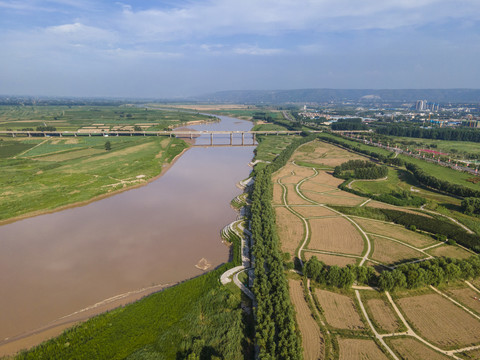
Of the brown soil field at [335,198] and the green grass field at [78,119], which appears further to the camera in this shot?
the green grass field at [78,119]

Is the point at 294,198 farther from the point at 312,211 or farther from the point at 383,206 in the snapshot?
the point at 383,206

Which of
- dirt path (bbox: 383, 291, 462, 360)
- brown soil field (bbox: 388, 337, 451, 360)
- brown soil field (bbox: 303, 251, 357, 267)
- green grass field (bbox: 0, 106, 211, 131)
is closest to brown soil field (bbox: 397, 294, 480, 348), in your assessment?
dirt path (bbox: 383, 291, 462, 360)

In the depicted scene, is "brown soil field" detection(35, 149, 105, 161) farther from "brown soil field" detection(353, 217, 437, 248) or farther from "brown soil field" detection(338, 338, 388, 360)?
"brown soil field" detection(338, 338, 388, 360)

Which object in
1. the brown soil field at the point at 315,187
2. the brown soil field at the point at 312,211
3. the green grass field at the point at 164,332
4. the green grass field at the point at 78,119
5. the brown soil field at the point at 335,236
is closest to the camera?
the green grass field at the point at 164,332

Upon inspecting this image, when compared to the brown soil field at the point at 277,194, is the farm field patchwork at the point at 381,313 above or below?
below

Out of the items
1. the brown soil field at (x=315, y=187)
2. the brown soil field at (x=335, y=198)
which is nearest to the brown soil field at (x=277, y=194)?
the brown soil field at (x=315, y=187)

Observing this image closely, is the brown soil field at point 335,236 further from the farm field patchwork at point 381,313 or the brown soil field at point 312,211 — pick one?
the farm field patchwork at point 381,313
